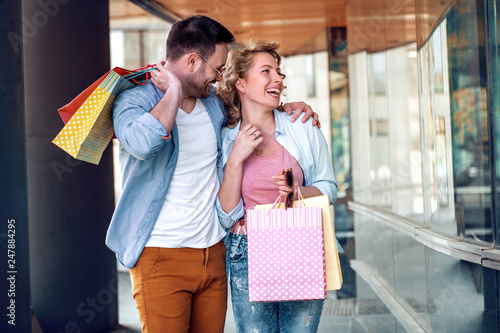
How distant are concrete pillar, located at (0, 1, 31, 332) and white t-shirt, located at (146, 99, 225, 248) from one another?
0.89 metres

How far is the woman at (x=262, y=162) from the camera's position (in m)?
2.36

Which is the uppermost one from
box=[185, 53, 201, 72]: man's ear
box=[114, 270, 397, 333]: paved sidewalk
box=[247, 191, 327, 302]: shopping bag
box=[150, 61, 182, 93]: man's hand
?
box=[185, 53, 201, 72]: man's ear

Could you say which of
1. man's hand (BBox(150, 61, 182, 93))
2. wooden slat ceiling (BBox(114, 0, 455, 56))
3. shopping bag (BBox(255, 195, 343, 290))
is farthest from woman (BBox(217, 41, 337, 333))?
wooden slat ceiling (BBox(114, 0, 455, 56))

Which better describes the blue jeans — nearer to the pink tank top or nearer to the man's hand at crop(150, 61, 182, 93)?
the pink tank top

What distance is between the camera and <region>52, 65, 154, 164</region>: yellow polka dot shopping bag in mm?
2109

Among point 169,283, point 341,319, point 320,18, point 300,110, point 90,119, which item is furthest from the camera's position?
point 320,18

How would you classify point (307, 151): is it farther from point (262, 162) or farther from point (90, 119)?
point (90, 119)

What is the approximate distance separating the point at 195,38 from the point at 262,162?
54 centimetres

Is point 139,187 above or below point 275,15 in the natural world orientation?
below

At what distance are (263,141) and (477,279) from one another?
109 centimetres

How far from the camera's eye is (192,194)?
90.0 inches

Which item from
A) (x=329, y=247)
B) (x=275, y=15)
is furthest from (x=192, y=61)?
(x=275, y=15)

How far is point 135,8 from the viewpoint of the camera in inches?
302

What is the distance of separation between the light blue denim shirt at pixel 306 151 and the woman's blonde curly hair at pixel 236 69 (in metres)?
0.14
